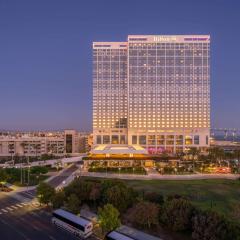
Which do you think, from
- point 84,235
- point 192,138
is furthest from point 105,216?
point 192,138

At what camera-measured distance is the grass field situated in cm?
4783

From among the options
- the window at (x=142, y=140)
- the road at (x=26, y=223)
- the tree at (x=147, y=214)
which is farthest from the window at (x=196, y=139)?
the tree at (x=147, y=214)

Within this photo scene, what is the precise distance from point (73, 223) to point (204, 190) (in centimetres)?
3318

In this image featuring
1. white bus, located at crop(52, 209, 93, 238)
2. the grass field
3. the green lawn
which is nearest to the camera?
white bus, located at crop(52, 209, 93, 238)

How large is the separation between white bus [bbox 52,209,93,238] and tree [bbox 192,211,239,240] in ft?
41.0

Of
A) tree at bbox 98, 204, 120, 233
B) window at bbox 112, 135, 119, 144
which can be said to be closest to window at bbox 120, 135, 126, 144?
window at bbox 112, 135, 119, 144

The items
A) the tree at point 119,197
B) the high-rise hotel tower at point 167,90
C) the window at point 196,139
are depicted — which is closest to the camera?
the tree at point 119,197

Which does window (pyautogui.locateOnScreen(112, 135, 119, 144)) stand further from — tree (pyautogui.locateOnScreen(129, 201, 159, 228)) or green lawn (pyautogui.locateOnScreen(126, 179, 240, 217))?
tree (pyautogui.locateOnScreen(129, 201, 159, 228))

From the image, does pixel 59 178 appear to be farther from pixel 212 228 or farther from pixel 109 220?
pixel 212 228

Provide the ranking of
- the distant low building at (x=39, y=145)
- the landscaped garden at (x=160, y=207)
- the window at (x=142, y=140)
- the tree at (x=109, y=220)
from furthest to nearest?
the window at (x=142, y=140) → the distant low building at (x=39, y=145) → the tree at (x=109, y=220) → the landscaped garden at (x=160, y=207)

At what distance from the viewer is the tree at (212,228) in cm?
2948

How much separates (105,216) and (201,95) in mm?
120969

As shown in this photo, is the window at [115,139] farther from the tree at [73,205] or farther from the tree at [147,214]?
the tree at [147,214]

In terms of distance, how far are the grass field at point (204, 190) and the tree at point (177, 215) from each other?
28.3ft
